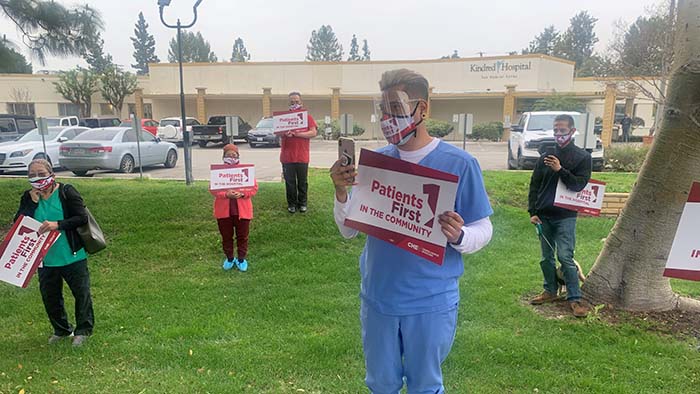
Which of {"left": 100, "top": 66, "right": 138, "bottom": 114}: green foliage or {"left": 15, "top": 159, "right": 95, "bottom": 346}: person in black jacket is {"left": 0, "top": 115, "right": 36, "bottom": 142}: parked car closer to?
{"left": 15, "top": 159, "right": 95, "bottom": 346}: person in black jacket

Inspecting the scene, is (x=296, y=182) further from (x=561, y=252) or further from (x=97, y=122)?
(x=97, y=122)

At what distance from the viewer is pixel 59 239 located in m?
4.11

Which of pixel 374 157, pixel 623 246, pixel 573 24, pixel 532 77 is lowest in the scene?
pixel 623 246

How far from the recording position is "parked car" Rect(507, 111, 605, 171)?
14.5 meters

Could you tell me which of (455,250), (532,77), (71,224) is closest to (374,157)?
(455,250)

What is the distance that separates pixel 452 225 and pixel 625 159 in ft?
47.8

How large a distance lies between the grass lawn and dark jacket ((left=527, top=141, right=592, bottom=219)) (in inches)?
41.3

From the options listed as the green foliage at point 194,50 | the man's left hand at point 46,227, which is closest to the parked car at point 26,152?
the man's left hand at point 46,227

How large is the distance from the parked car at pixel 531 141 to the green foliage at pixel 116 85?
3606 centimetres

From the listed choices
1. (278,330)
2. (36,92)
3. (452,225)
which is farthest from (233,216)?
(36,92)

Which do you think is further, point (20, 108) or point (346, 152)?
point (20, 108)

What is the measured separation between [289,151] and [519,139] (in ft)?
35.2

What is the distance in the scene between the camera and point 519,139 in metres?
15.9

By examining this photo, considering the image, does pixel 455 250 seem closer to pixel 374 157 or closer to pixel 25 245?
pixel 374 157
